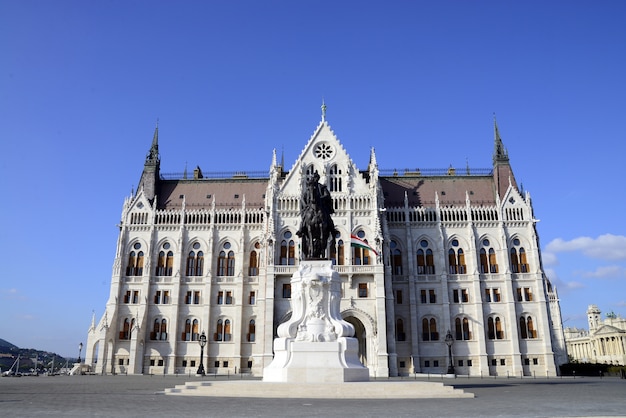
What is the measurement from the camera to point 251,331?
60.2 metres

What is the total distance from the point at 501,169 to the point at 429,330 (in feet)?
81.4

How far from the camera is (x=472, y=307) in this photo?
59750mm

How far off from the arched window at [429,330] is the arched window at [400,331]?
2.43 metres

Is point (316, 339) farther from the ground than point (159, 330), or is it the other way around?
point (159, 330)

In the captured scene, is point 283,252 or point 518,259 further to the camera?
point 518,259

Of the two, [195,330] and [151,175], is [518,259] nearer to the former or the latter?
[195,330]

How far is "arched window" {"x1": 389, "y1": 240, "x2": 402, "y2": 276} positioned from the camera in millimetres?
61250

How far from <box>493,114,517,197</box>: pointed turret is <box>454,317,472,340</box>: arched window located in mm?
17788

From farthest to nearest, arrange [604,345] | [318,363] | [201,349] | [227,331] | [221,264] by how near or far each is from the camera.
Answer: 1. [604,345]
2. [221,264]
3. [227,331]
4. [201,349]
5. [318,363]

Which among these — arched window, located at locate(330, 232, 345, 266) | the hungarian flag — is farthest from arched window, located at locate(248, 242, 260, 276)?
the hungarian flag

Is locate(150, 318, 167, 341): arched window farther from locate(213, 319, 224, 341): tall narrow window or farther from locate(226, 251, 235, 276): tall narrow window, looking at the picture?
locate(226, 251, 235, 276): tall narrow window

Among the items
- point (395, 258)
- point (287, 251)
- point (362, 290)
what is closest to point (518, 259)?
point (395, 258)

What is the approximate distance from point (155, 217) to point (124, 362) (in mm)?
18309

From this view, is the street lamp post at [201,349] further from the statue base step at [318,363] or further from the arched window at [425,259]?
the statue base step at [318,363]
